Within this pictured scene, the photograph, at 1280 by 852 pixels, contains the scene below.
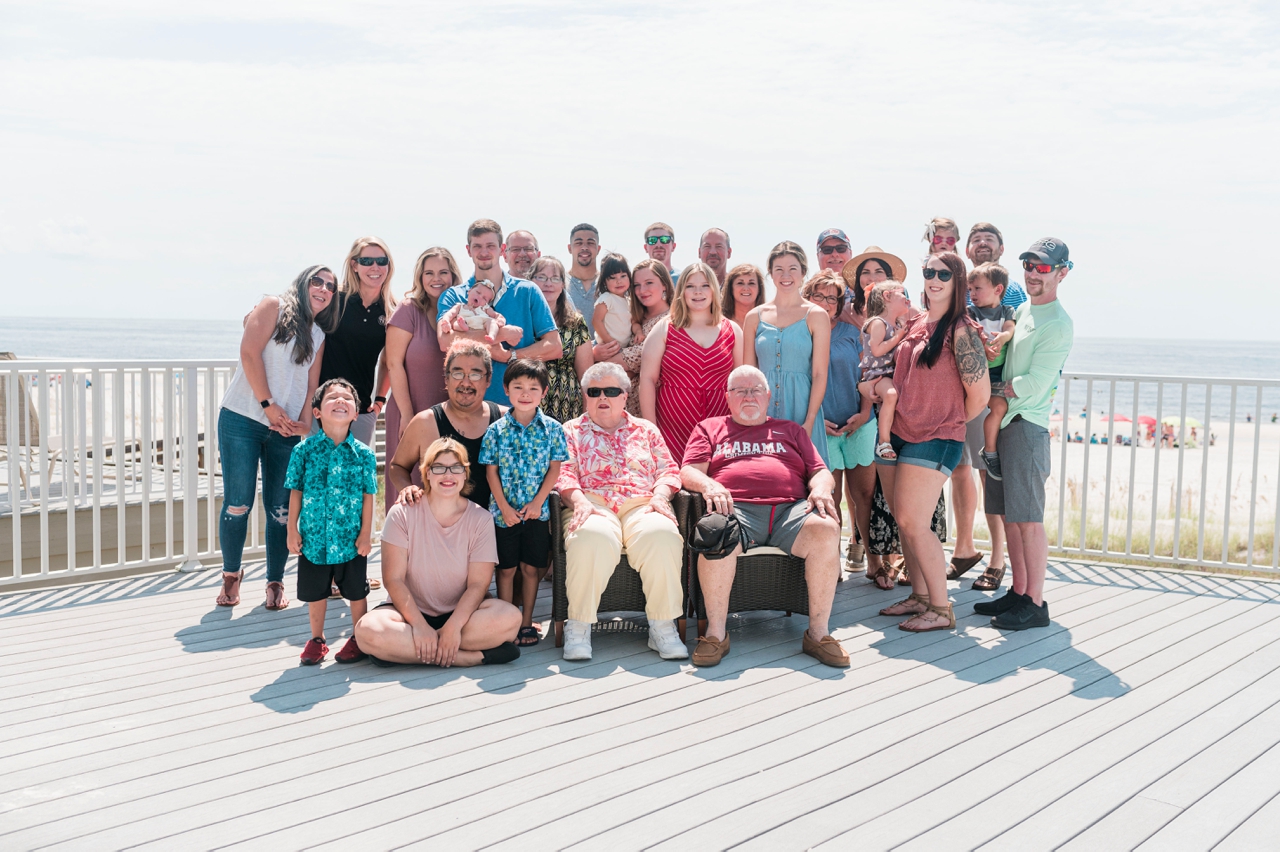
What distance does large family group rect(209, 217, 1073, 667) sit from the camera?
3.73m

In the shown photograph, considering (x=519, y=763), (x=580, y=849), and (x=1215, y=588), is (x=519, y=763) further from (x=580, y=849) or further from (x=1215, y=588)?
(x=1215, y=588)

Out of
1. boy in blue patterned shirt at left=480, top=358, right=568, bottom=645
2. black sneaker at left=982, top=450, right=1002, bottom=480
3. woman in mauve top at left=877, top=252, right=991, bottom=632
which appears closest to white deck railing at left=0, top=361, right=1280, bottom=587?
black sneaker at left=982, top=450, right=1002, bottom=480

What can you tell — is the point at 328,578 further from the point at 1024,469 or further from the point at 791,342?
the point at 1024,469

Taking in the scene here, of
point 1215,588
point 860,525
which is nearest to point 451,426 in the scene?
point 860,525

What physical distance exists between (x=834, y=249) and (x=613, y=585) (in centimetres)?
250

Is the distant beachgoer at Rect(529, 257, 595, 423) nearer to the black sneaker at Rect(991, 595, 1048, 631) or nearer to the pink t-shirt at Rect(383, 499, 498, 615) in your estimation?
the pink t-shirt at Rect(383, 499, 498, 615)

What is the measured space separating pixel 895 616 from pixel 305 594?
2593 mm

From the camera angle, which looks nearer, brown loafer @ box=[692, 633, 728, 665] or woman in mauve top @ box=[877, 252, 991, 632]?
brown loafer @ box=[692, 633, 728, 665]

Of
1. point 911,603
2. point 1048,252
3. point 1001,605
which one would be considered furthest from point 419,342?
point 1001,605

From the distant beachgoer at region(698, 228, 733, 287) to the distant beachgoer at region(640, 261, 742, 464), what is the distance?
1082 mm

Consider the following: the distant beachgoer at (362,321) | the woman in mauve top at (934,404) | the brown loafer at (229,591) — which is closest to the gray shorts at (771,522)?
the woman in mauve top at (934,404)

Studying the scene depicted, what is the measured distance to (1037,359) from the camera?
416cm

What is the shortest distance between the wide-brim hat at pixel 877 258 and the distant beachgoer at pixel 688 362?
3.59 ft

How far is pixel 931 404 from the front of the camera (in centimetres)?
405
